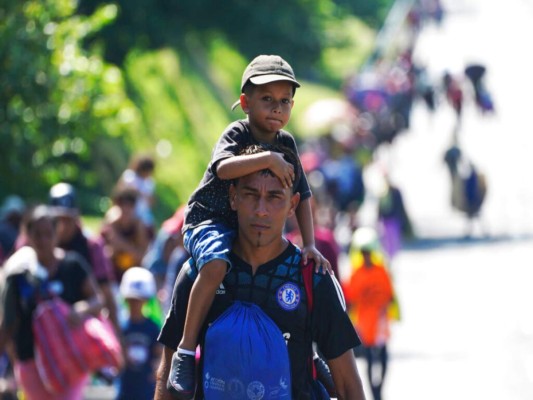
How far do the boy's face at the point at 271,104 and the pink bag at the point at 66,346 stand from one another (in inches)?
161

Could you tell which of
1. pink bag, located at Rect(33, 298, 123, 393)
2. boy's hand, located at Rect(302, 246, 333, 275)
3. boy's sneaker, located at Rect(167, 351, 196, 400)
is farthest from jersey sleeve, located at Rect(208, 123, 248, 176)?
pink bag, located at Rect(33, 298, 123, 393)

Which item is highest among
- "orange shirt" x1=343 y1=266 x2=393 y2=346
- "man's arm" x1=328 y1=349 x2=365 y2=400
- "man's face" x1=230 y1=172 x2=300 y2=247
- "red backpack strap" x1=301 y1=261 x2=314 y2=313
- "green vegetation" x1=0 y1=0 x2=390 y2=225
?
"green vegetation" x1=0 y1=0 x2=390 y2=225

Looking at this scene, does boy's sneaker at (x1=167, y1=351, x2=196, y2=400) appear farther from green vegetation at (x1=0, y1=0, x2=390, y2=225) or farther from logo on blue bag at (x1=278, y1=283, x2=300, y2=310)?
green vegetation at (x1=0, y1=0, x2=390, y2=225)

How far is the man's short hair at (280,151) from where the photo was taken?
6059mm

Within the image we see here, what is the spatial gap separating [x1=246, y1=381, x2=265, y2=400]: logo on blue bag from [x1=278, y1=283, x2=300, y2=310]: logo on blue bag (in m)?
0.29

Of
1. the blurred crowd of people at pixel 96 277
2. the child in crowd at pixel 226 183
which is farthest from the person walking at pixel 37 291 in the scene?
the child in crowd at pixel 226 183

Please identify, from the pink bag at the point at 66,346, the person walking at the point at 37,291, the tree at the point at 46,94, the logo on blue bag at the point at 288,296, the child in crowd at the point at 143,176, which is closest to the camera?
the logo on blue bag at the point at 288,296

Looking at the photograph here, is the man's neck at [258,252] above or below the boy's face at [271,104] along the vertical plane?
below

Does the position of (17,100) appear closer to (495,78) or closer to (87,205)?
(87,205)

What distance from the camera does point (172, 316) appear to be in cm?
627

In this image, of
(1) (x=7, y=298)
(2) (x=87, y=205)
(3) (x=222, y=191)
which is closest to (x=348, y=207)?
(2) (x=87, y=205)

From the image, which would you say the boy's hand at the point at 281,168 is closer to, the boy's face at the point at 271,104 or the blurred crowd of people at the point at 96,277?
the boy's face at the point at 271,104

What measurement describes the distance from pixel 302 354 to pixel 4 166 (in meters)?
9.28

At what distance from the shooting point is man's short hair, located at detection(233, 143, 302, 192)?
19.9 ft
